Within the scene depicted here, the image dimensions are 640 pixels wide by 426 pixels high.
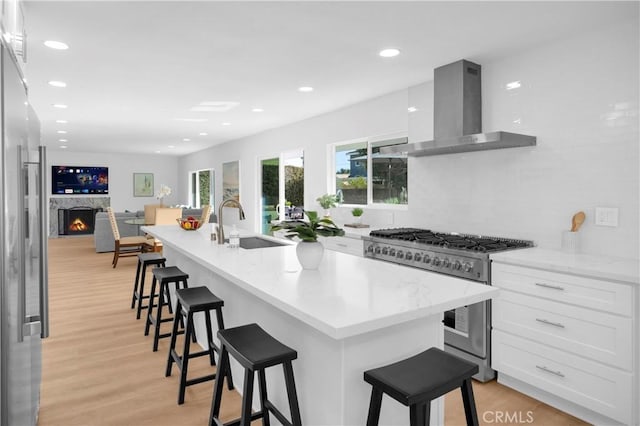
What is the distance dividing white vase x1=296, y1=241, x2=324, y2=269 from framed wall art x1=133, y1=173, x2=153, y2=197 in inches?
472

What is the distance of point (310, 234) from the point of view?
7.09 ft

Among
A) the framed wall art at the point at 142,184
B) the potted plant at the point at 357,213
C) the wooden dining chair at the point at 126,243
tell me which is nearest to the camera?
the potted plant at the point at 357,213

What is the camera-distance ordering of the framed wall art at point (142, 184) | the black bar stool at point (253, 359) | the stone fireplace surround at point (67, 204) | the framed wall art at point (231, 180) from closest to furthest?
the black bar stool at point (253, 359)
the framed wall art at point (231, 180)
the stone fireplace surround at point (67, 204)
the framed wall art at point (142, 184)

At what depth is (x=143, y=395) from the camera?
2.68m

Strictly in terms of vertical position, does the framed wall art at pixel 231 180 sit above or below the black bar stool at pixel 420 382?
above

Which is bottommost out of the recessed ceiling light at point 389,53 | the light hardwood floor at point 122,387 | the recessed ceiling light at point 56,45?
the light hardwood floor at point 122,387

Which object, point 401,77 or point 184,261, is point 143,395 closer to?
point 184,261

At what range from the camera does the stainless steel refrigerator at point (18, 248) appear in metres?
1.19

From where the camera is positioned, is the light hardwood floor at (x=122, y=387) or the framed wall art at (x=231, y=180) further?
the framed wall art at (x=231, y=180)

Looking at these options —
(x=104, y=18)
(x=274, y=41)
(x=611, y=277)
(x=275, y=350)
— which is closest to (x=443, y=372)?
(x=275, y=350)

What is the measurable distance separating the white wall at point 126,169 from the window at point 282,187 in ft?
21.7

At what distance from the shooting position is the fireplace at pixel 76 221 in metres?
11.6

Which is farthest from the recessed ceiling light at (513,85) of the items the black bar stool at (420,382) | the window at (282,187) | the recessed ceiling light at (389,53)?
the window at (282,187)

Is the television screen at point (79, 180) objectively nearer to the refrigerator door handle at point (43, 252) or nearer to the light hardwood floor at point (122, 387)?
the light hardwood floor at point (122, 387)
